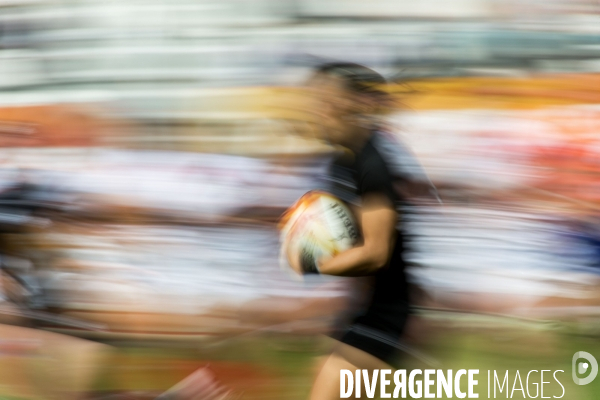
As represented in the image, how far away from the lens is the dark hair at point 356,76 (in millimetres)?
2943

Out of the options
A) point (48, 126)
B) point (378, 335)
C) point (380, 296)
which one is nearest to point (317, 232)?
point (380, 296)

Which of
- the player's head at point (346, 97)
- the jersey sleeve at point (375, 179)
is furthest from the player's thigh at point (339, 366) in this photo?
the player's head at point (346, 97)

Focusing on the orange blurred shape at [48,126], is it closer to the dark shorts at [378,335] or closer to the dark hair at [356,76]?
the dark hair at [356,76]

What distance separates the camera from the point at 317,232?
267 cm

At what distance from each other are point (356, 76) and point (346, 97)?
0.15 metres

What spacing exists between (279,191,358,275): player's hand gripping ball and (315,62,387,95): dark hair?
53 centimetres

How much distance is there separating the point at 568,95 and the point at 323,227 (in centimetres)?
127

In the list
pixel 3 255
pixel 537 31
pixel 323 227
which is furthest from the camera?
pixel 3 255

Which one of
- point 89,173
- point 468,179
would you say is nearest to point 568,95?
point 468,179

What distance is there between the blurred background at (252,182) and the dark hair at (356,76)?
5 cm

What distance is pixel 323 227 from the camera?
2.67 metres

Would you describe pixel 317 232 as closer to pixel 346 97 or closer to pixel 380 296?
pixel 380 296

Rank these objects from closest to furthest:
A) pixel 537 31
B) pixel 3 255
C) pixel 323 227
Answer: pixel 323 227 < pixel 537 31 < pixel 3 255

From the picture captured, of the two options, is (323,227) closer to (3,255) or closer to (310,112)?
(310,112)
